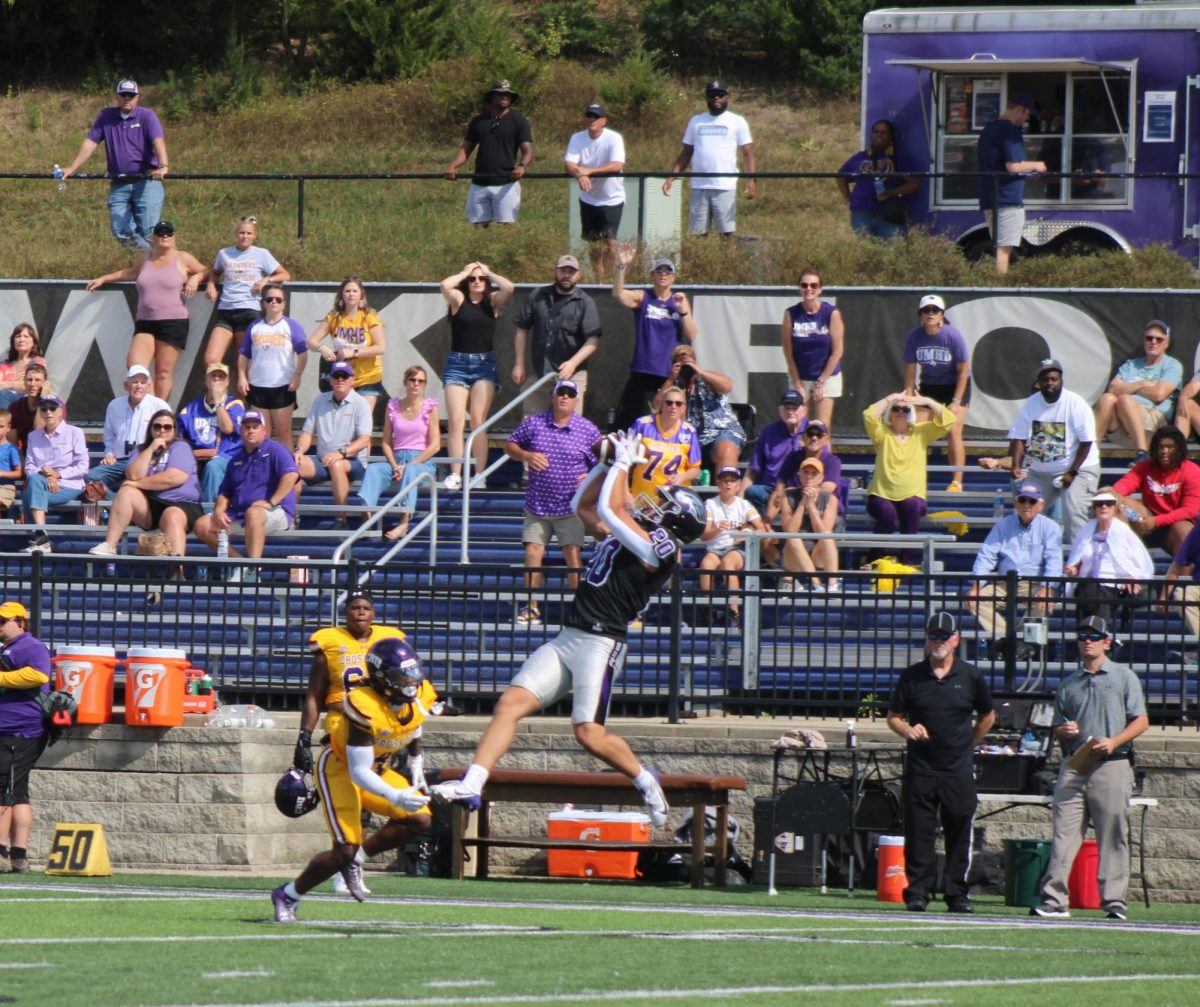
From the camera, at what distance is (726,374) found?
70.3ft

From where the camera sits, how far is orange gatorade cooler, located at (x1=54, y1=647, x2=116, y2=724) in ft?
52.8

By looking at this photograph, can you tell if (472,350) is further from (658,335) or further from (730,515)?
(730,515)

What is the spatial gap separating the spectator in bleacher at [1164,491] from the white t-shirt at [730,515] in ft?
9.89

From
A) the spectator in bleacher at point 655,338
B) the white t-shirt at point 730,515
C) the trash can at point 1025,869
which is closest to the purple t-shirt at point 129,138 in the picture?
the spectator in bleacher at point 655,338

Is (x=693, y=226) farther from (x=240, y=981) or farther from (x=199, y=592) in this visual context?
(x=240, y=981)

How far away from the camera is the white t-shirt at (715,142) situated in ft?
77.4

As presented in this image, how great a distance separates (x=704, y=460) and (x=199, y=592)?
5.10 meters

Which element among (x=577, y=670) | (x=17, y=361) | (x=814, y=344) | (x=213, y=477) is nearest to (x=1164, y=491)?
(x=814, y=344)

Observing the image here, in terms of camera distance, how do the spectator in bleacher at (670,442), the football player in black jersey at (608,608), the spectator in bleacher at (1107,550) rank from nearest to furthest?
the football player in black jersey at (608,608), the spectator in bleacher at (1107,550), the spectator in bleacher at (670,442)

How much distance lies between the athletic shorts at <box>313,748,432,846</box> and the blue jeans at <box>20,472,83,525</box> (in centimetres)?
932

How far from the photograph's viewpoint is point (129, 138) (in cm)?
2331

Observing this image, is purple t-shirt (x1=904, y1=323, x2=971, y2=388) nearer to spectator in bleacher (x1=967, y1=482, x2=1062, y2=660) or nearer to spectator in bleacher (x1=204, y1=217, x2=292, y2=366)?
spectator in bleacher (x1=967, y1=482, x2=1062, y2=660)

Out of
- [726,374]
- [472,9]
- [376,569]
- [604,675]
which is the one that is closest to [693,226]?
[726,374]

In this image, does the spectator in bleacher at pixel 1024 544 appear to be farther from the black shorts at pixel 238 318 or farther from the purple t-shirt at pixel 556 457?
the black shorts at pixel 238 318
